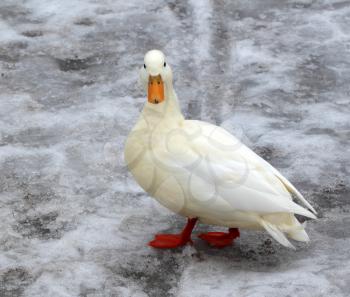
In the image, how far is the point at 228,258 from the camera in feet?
13.1

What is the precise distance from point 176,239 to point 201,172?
1.66ft

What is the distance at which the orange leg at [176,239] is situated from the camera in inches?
158

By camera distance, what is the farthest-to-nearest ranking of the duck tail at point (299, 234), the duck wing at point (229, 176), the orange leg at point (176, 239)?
the orange leg at point (176, 239) → the duck tail at point (299, 234) → the duck wing at point (229, 176)

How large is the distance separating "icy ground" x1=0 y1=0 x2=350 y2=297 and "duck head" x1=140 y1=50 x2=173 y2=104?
0.83 metres

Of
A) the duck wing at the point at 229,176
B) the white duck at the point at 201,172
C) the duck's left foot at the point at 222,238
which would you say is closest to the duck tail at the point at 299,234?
the white duck at the point at 201,172

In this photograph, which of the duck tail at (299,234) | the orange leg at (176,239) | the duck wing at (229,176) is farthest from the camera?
the orange leg at (176,239)

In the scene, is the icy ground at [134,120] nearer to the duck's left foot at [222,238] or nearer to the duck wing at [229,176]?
the duck's left foot at [222,238]

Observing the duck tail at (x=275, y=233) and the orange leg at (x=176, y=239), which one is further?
the orange leg at (x=176, y=239)

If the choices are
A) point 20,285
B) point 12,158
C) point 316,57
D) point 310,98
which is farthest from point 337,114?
point 20,285

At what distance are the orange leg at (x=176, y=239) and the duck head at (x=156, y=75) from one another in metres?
0.67

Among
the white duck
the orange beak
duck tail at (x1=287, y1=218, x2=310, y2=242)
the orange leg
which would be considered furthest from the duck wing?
the orange leg

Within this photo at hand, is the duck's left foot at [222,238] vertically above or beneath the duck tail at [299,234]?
beneath

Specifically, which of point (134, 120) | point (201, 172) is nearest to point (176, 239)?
point (201, 172)

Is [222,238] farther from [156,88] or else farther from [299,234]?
[156,88]
